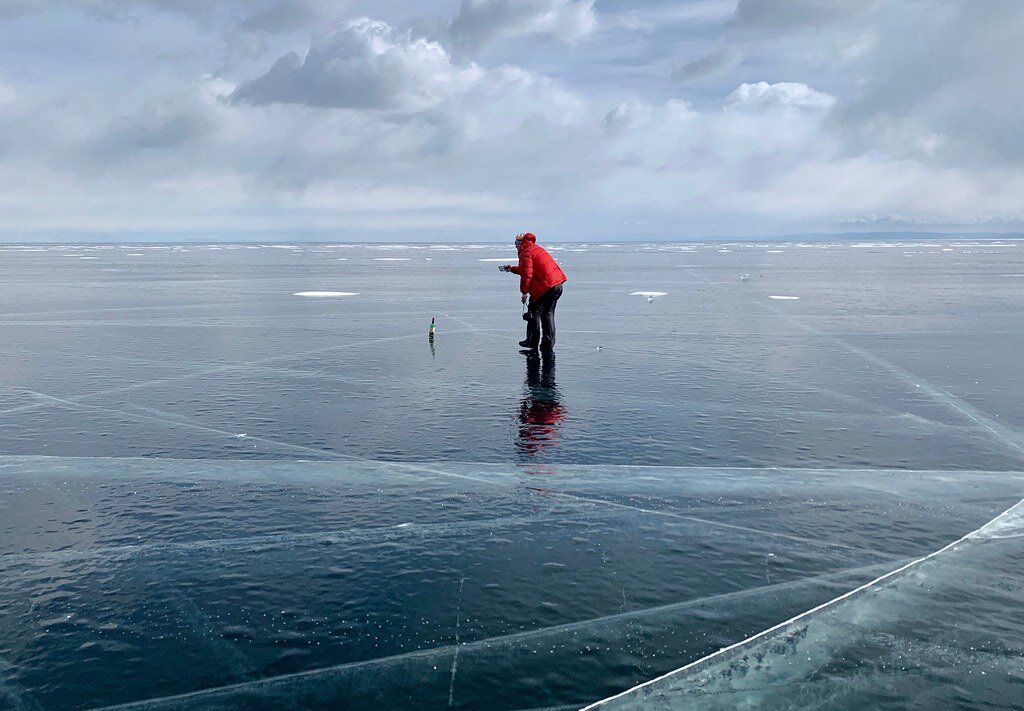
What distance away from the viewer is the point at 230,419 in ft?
30.7

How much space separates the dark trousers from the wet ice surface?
4.20ft


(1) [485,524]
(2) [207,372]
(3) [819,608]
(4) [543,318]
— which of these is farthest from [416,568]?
(4) [543,318]

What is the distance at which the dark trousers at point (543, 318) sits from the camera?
1429cm

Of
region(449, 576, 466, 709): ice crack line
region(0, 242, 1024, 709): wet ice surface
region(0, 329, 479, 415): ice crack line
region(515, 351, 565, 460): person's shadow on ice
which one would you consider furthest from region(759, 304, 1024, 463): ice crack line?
region(0, 329, 479, 415): ice crack line

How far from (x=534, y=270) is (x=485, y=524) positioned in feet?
28.0

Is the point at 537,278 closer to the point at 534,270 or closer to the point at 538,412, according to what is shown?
the point at 534,270

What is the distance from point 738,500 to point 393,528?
107 inches

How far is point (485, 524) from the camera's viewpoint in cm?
595

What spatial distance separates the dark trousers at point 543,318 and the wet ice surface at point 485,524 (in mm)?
1282

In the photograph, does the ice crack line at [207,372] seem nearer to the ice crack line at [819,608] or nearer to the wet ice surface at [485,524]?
the wet ice surface at [485,524]

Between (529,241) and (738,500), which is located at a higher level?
(529,241)

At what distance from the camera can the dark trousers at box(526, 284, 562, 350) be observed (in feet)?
46.9

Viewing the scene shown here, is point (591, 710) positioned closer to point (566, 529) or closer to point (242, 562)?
point (566, 529)

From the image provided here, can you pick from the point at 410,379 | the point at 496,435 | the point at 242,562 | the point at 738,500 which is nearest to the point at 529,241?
the point at 410,379
